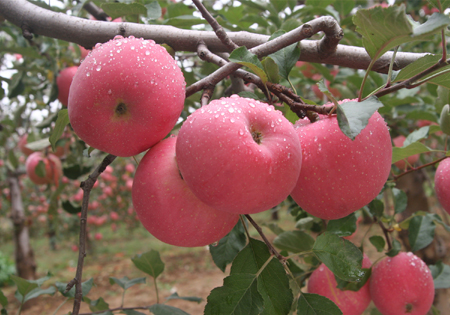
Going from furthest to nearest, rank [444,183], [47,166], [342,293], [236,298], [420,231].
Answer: [47,166], [420,231], [342,293], [444,183], [236,298]

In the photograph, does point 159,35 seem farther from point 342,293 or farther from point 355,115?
point 342,293

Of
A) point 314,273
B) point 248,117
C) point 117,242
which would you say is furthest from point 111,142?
point 117,242

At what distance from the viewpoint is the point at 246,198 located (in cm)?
41

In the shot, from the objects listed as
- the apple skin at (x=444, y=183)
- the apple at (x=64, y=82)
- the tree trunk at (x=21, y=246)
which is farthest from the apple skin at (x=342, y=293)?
the tree trunk at (x=21, y=246)

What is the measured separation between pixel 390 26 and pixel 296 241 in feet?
2.12

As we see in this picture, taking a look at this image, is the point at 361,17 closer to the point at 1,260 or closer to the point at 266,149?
the point at 266,149

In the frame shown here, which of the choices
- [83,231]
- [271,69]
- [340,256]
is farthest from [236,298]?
[271,69]

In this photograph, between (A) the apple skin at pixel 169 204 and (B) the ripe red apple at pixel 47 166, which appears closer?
(A) the apple skin at pixel 169 204

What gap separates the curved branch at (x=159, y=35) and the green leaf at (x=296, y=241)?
476mm

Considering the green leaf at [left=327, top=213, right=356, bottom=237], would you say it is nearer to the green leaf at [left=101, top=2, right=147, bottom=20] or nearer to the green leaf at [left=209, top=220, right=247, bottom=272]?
the green leaf at [left=209, top=220, right=247, bottom=272]

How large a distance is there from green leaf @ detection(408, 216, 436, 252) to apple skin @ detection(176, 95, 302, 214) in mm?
757

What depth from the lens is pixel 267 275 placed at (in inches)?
21.6

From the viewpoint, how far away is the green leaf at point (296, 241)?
0.89 m

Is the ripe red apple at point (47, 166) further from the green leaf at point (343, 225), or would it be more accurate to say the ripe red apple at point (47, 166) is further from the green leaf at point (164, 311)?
the green leaf at point (343, 225)
